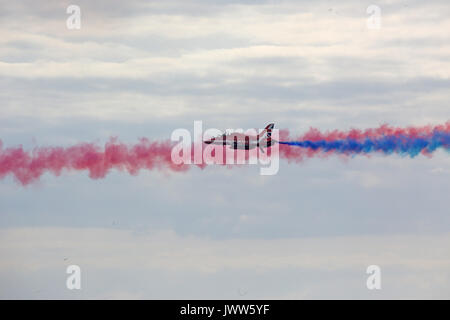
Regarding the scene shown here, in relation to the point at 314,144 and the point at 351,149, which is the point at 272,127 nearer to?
the point at 314,144
